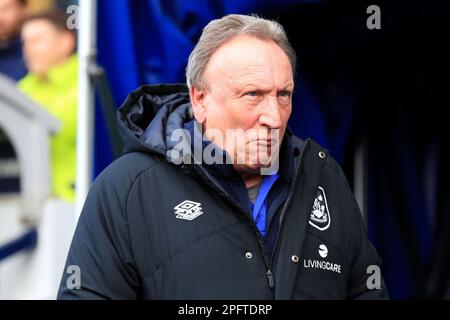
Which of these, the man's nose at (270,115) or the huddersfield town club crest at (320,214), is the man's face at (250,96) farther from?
the huddersfield town club crest at (320,214)

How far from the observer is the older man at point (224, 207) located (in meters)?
2.14

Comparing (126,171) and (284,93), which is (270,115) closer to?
(284,93)

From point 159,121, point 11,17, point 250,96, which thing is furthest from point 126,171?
point 11,17

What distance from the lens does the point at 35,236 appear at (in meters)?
3.74

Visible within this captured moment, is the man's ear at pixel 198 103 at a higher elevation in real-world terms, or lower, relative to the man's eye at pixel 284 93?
lower

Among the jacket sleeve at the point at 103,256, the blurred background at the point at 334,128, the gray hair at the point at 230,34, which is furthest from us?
the blurred background at the point at 334,128

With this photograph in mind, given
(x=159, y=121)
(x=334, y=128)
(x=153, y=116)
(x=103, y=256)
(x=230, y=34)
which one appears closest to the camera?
(x=103, y=256)

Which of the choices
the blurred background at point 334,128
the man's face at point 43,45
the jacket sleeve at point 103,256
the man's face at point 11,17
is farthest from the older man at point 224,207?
the man's face at point 11,17

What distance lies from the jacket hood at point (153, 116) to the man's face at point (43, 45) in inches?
52.8

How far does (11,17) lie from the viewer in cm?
391

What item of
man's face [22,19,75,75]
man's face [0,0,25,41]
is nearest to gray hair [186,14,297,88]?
man's face [22,19,75,75]

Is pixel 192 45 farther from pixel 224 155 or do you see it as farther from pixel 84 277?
pixel 84 277

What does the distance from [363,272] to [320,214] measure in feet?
0.62

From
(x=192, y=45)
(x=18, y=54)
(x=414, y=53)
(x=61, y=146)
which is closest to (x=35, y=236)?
(x=61, y=146)
